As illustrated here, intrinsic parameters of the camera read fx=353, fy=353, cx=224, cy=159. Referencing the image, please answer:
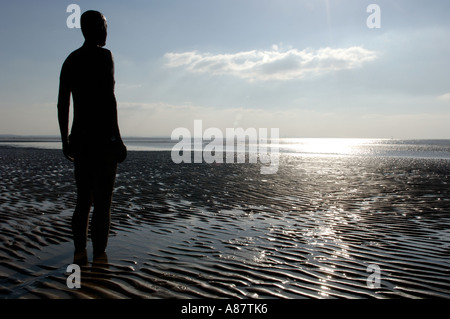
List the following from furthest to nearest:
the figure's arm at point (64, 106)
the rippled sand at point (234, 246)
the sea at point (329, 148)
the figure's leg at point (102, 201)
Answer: the sea at point (329, 148) → the figure's leg at point (102, 201) → the figure's arm at point (64, 106) → the rippled sand at point (234, 246)

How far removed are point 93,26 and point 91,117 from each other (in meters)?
1.32

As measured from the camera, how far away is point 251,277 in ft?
15.6

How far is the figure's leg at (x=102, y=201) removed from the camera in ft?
16.5

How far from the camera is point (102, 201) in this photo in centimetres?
515

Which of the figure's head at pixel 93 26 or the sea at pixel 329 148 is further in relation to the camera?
the sea at pixel 329 148

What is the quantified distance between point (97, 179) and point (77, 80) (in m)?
1.43

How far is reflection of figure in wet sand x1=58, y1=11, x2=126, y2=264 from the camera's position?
4.94 m

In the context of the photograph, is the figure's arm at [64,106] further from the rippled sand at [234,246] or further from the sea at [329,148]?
the sea at [329,148]

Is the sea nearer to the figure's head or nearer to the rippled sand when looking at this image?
the rippled sand

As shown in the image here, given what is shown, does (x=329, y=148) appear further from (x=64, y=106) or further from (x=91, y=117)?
(x=64, y=106)

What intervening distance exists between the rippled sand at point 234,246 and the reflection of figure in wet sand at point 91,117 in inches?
45.5

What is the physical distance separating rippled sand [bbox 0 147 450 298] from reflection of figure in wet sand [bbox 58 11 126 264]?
116cm

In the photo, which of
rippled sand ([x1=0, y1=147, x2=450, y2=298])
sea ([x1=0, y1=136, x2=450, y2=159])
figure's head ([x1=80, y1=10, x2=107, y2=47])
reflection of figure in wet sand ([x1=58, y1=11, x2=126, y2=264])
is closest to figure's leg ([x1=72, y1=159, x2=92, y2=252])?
reflection of figure in wet sand ([x1=58, y1=11, x2=126, y2=264])

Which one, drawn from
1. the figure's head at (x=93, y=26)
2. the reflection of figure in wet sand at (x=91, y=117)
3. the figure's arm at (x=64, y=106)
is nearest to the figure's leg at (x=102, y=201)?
the reflection of figure in wet sand at (x=91, y=117)
